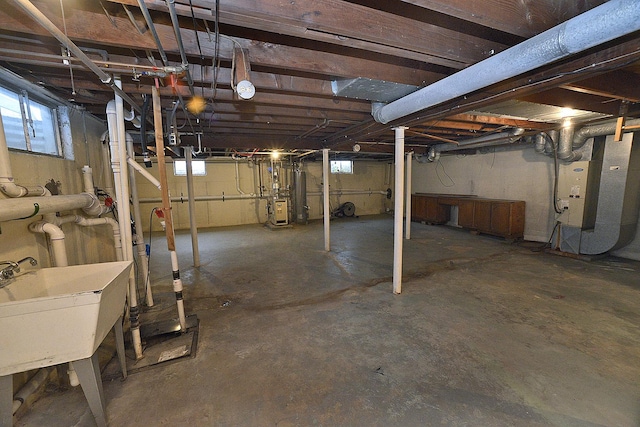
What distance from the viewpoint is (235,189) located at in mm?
7922

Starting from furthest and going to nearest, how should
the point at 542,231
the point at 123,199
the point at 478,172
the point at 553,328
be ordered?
the point at 478,172 → the point at 542,231 → the point at 553,328 → the point at 123,199

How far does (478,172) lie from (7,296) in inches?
317

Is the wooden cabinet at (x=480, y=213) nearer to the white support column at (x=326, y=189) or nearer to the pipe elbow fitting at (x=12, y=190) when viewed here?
the white support column at (x=326, y=189)

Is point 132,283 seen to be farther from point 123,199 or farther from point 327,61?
point 327,61

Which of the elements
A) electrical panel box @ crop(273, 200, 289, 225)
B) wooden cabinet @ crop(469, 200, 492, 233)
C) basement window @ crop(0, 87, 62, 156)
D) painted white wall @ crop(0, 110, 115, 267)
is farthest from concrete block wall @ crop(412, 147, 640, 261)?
basement window @ crop(0, 87, 62, 156)

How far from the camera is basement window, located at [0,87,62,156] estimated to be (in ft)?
5.80

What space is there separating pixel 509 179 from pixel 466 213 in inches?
46.4

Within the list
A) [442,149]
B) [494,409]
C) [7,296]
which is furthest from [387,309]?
[442,149]

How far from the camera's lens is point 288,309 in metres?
2.84

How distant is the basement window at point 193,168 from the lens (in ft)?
23.9

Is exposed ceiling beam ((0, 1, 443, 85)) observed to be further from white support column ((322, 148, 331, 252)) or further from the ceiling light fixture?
white support column ((322, 148, 331, 252))

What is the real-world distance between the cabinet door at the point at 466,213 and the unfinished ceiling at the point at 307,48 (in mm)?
3784

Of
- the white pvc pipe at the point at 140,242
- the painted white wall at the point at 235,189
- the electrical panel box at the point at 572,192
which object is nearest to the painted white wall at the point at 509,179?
the electrical panel box at the point at 572,192

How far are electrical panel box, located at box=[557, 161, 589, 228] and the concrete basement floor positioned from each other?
937mm
